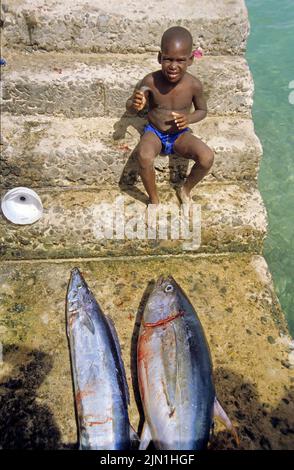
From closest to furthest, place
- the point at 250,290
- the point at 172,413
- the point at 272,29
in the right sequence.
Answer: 1. the point at 172,413
2. the point at 250,290
3. the point at 272,29

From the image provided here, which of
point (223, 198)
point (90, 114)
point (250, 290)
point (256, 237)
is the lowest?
point (250, 290)

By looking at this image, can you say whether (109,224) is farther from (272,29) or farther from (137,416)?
(272,29)

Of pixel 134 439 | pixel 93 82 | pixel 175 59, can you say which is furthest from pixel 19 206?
pixel 134 439

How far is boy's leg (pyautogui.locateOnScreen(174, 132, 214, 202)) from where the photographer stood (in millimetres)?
3738

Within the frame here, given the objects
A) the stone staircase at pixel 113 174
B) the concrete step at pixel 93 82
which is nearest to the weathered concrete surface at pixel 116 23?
the stone staircase at pixel 113 174

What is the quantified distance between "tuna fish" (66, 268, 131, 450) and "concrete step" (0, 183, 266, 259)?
60 centimetres

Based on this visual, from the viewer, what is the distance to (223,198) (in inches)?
165

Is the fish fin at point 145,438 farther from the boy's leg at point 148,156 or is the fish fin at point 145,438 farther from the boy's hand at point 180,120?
the boy's hand at point 180,120

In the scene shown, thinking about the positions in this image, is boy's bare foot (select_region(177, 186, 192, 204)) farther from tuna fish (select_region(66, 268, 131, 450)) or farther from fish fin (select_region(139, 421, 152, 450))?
fish fin (select_region(139, 421, 152, 450))

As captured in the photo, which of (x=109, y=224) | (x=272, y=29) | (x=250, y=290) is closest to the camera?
(x=250, y=290)

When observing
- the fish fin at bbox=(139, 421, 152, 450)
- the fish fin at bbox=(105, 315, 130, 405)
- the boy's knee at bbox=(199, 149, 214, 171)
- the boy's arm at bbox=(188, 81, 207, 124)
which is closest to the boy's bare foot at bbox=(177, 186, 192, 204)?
the boy's knee at bbox=(199, 149, 214, 171)

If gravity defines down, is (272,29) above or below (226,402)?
above

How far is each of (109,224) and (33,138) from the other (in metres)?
1.26

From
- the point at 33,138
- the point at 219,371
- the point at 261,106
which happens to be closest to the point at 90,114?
the point at 33,138
